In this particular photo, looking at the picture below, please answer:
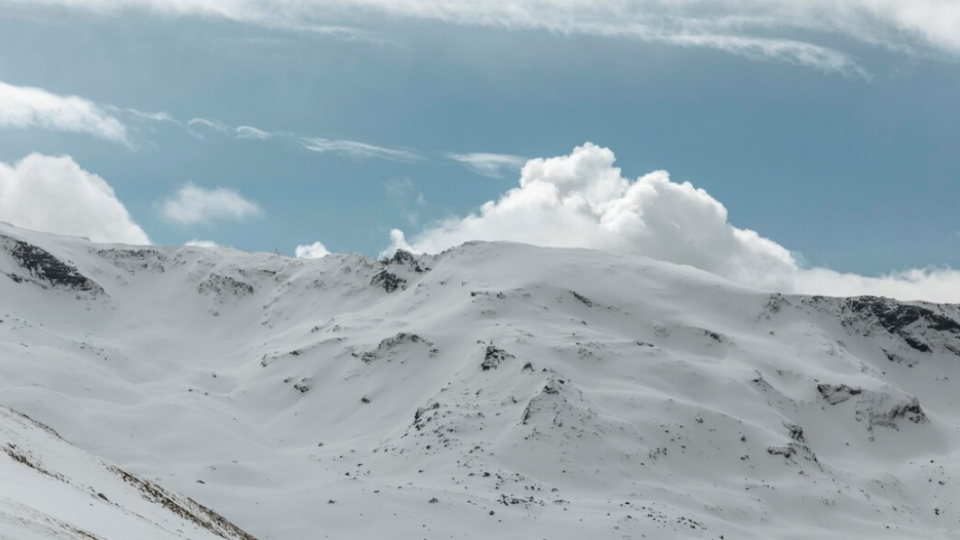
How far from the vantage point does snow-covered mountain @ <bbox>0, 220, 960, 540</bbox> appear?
57.8 meters

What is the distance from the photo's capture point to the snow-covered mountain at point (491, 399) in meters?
57.8

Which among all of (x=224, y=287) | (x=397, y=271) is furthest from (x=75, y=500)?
(x=224, y=287)

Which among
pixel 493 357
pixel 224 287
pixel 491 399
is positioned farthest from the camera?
pixel 224 287

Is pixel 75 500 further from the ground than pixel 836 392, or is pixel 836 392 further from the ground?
pixel 836 392

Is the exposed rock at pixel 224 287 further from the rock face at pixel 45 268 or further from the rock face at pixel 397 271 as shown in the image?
the rock face at pixel 397 271

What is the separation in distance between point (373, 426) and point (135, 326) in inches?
2217

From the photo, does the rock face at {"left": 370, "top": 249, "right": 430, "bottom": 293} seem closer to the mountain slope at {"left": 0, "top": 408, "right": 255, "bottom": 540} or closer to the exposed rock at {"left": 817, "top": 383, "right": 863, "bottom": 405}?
the exposed rock at {"left": 817, "top": 383, "right": 863, "bottom": 405}

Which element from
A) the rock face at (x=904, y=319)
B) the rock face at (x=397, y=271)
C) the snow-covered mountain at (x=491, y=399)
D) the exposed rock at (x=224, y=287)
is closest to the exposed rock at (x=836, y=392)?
the snow-covered mountain at (x=491, y=399)

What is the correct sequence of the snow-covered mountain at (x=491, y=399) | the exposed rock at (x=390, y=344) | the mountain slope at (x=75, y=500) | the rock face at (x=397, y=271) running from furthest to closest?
the rock face at (x=397, y=271) < the exposed rock at (x=390, y=344) < the snow-covered mountain at (x=491, y=399) < the mountain slope at (x=75, y=500)

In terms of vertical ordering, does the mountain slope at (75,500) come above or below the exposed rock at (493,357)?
below

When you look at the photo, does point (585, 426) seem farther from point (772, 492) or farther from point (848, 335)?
point (848, 335)

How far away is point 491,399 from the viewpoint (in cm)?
7750

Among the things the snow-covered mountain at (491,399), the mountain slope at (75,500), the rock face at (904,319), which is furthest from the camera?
the rock face at (904,319)

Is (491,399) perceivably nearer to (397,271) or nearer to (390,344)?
(390,344)
